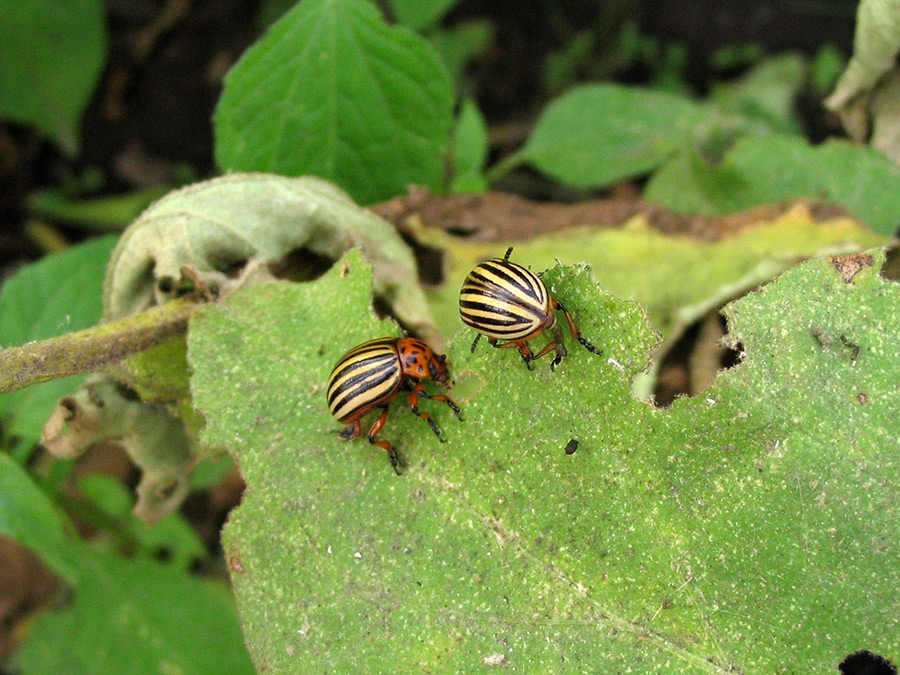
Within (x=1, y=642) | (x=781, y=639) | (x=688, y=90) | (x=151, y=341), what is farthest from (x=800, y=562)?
(x=1, y=642)

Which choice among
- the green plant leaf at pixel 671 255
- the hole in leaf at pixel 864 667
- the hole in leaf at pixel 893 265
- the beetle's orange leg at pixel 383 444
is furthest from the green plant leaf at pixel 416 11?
the hole in leaf at pixel 864 667

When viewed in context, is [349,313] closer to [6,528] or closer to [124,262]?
[124,262]

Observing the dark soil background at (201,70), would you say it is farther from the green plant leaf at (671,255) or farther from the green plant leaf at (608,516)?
the green plant leaf at (608,516)

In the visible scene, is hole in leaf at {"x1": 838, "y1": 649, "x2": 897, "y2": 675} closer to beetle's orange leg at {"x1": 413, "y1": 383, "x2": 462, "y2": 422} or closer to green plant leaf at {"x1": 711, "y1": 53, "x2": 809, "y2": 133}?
beetle's orange leg at {"x1": 413, "y1": 383, "x2": 462, "y2": 422}

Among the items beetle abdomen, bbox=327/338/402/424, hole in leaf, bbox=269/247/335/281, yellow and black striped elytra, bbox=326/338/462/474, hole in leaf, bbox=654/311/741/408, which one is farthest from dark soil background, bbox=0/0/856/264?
beetle abdomen, bbox=327/338/402/424

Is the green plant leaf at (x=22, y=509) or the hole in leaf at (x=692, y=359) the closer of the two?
the green plant leaf at (x=22, y=509)

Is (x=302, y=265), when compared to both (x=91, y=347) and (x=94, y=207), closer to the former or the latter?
(x=91, y=347)

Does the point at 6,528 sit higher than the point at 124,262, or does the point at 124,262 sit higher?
the point at 124,262

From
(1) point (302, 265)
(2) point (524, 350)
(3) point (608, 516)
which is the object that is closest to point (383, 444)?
(2) point (524, 350)
